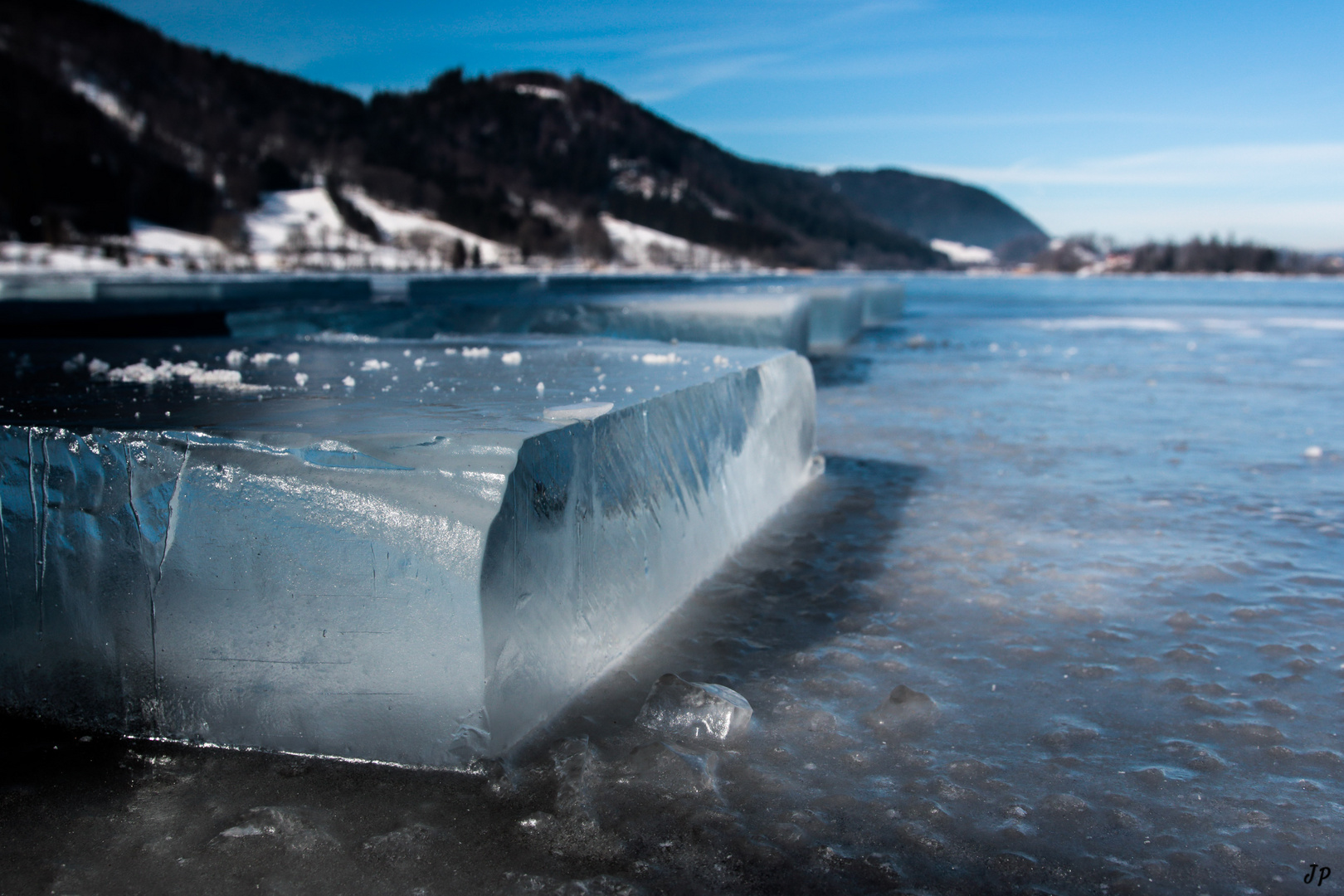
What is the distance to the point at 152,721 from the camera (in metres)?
1.84

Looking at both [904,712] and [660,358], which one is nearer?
[904,712]

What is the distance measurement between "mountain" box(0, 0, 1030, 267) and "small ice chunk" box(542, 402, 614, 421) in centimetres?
6184

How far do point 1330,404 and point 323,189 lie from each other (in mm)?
94690

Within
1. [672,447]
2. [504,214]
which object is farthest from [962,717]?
[504,214]

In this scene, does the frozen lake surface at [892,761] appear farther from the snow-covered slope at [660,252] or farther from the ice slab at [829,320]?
the snow-covered slope at [660,252]

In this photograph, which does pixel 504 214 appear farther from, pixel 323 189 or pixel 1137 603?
pixel 1137 603

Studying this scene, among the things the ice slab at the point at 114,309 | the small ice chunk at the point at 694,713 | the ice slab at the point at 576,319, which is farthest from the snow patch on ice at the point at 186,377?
the ice slab at the point at 576,319

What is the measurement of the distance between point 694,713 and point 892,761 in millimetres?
413

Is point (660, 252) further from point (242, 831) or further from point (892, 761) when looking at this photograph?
point (242, 831)

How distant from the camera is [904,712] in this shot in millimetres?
2031

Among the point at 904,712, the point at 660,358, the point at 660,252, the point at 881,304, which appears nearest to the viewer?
the point at 904,712

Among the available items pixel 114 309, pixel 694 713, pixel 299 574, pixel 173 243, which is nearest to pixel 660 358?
pixel 694 713

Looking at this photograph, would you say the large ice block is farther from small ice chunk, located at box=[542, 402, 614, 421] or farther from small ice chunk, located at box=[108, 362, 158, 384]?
small ice chunk, located at box=[542, 402, 614, 421]

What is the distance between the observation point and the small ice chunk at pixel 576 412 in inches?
82.2
